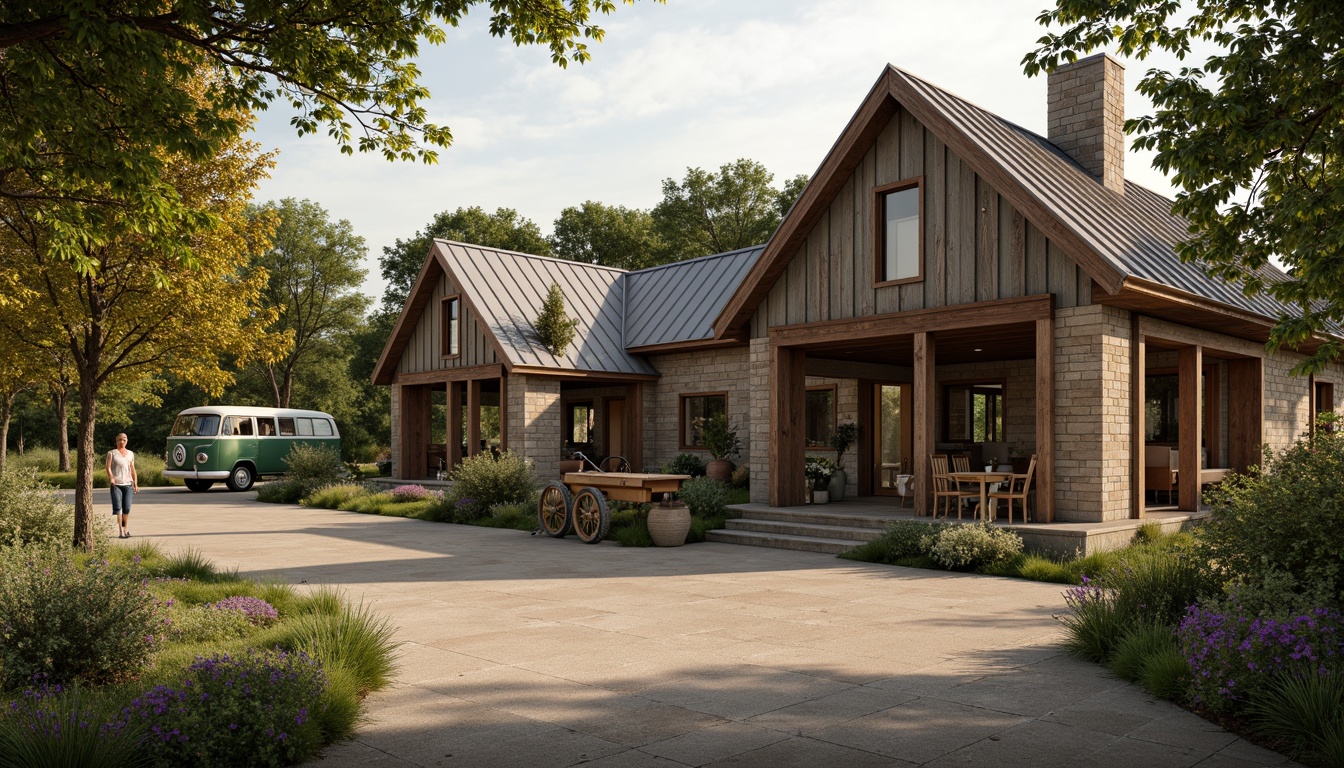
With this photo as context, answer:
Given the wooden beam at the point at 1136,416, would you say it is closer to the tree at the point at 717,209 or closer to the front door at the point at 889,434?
the front door at the point at 889,434

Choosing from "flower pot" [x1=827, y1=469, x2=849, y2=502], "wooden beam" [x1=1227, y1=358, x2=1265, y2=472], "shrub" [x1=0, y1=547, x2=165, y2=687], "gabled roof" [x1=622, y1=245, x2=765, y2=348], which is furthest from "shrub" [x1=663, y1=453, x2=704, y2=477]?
"shrub" [x1=0, y1=547, x2=165, y2=687]

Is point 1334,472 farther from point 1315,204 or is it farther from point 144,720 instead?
point 144,720

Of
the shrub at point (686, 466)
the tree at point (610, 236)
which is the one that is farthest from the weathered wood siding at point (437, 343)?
the tree at point (610, 236)

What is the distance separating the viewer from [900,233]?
15039mm

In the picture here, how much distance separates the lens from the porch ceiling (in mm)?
14688

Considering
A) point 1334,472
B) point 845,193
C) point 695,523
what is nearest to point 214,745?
point 1334,472

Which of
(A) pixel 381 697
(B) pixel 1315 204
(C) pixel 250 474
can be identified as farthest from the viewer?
(C) pixel 250 474

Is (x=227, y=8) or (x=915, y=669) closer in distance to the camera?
(x=915, y=669)

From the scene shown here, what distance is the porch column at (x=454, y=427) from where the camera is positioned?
24516 mm

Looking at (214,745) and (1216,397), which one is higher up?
(1216,397)

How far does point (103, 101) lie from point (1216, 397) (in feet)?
57.8

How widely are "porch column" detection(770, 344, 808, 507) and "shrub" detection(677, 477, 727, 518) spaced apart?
97cm

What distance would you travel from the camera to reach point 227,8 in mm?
7359

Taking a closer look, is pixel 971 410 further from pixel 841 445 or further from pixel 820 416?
pixel 820 416
